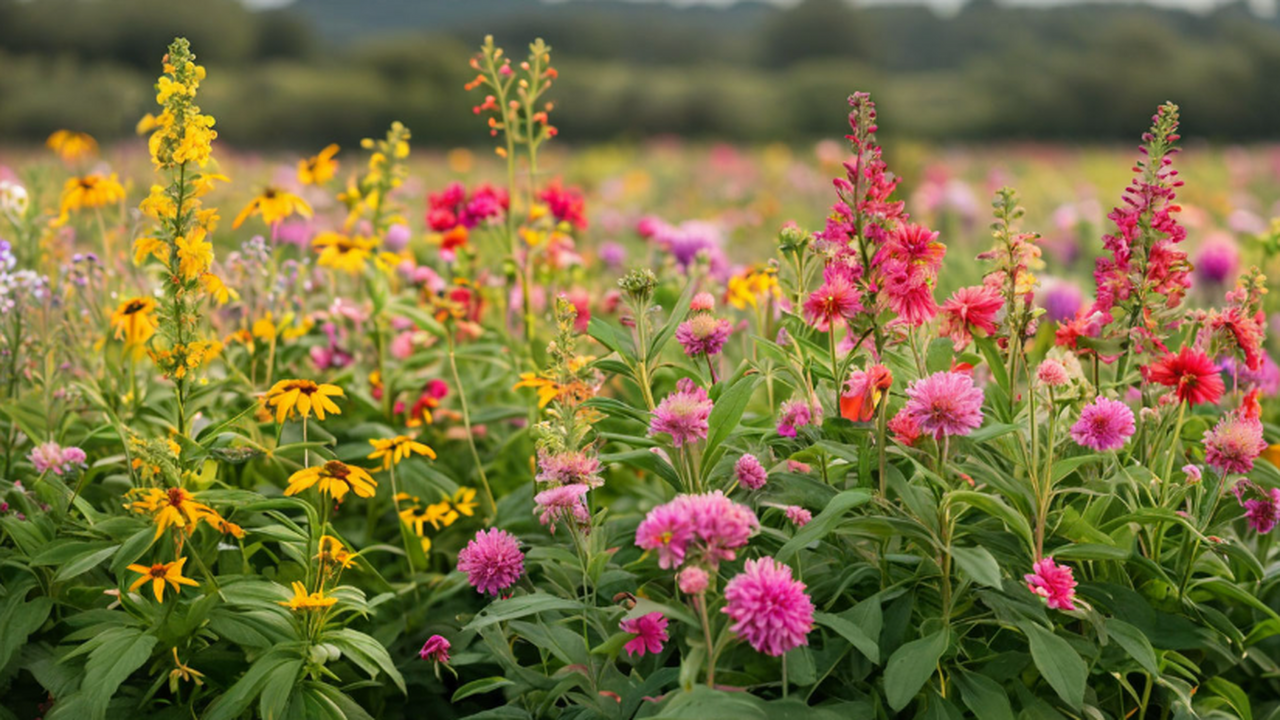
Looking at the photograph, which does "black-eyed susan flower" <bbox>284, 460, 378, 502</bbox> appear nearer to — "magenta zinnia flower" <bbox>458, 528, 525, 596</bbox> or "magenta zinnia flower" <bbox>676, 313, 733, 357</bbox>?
"magenta zinnia flower" <bbox>458, 528, 525, 596</bbox>

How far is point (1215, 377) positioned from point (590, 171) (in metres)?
8.44

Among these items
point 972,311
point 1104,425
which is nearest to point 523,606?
point 972,311

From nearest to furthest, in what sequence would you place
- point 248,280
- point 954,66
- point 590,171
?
point 248,280 → point 590,171 → point 954,66

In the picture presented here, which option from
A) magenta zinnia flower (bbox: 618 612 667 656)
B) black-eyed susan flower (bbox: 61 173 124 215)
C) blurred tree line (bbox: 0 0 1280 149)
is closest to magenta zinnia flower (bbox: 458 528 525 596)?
magenta zinnia flower (bbox: 618 612 667 656)

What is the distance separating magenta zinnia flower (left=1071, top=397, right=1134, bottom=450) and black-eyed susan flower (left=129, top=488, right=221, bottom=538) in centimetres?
118

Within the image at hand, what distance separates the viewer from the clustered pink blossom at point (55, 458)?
1770 mm

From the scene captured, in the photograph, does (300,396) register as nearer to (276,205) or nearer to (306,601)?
(306,601)

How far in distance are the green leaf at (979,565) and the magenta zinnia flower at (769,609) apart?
18 cm

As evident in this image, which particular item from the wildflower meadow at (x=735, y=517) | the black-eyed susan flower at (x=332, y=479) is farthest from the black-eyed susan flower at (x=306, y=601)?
the black-eyed susan flower at (x=332, y=479)

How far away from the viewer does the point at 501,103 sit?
212 centimetres

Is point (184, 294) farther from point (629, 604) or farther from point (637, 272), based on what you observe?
point (629, 604)

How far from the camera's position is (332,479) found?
1519 millimetres

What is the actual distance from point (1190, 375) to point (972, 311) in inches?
12.6

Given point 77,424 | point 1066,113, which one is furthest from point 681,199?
point 1066,113
